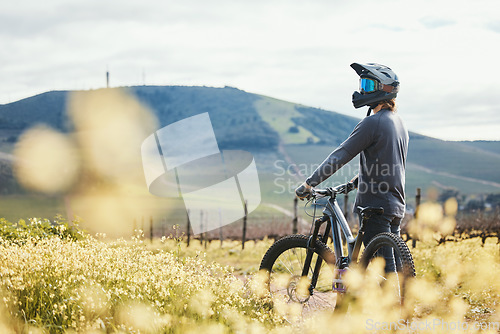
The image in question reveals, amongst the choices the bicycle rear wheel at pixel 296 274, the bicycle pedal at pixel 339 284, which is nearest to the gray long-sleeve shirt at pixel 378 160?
the bicycle pedal at pixel 339 284

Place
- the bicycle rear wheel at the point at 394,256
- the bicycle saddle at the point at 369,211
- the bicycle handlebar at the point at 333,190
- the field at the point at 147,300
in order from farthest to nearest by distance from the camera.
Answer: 1. the bicycle handlebar at the point at 333,190
2. the bicycle saddle at the point at 369,211
3. the field at the point at 147,300
4. the bicycle rear wheel at the point at 394,256

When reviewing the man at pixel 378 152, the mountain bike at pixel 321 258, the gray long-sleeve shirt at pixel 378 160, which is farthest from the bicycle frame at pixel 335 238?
the gray long-sleeve shirt at pixel 378 160

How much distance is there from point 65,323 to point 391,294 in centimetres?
290

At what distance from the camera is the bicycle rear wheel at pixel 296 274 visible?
5.25 meters

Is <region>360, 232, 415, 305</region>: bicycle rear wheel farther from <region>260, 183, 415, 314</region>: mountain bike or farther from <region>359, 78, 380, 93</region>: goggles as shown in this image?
<region>359, 78, 380, 93</region>: goggles

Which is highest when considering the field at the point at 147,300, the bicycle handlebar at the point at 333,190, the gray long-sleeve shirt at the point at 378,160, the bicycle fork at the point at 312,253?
the gray long-sleeve shirt at the point at 378,160

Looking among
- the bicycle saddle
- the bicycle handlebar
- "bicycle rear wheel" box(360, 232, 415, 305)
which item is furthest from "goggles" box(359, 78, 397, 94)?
"bicycle rear wheel" box(360, 232, 415, 305)

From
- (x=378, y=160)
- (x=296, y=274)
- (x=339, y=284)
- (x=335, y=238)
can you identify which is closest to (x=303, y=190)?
(x=335, y=238)

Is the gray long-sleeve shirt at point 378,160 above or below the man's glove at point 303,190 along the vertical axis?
above

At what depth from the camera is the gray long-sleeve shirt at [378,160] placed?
4.51 metres

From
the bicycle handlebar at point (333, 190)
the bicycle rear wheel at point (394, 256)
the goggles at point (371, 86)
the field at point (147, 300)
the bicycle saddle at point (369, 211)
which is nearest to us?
the bicycle rear wheel at point (394, 256)

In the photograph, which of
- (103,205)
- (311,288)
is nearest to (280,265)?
(311,288)

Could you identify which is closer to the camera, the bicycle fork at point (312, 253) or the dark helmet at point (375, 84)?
the dark helmet at point (375, 84)

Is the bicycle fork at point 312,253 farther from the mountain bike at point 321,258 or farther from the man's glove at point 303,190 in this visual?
A: the man's glove at point 303,190
